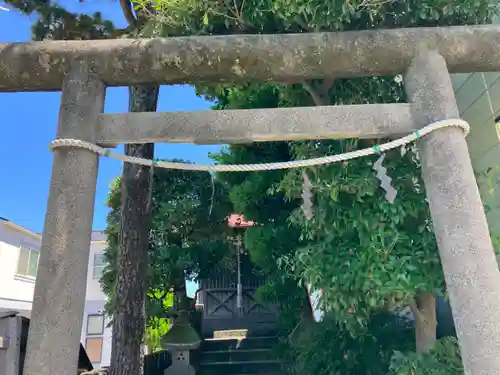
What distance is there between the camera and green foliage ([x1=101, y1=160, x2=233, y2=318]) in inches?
281

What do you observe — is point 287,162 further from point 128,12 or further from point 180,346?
point 180,346

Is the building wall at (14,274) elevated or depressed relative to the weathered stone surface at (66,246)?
elevated

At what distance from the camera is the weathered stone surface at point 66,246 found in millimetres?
2180

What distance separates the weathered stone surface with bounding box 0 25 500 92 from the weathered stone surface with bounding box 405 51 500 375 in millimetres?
162

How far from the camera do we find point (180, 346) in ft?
22.0

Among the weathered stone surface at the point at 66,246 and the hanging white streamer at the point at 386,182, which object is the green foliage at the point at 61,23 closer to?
the weathered stone surface at the point at 66,246

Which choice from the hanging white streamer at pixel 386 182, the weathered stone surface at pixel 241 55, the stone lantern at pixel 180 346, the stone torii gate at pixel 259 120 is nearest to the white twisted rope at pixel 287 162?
the stone torii gate at pixel 259 120

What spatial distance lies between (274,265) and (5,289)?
11.1m

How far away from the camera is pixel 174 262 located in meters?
7.16

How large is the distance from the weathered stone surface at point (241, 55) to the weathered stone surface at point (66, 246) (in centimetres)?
22

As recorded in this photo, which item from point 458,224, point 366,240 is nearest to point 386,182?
point 366,240

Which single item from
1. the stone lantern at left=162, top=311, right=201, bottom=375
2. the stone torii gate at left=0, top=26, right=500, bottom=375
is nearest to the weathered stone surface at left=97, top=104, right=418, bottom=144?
the stone torii gate at left=0, top=26, right=500, bottom=375

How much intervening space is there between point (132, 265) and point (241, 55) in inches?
142

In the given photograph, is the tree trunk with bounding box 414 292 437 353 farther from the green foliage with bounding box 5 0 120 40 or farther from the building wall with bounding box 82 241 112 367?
the building wall with bounding box 82 241 112 367
